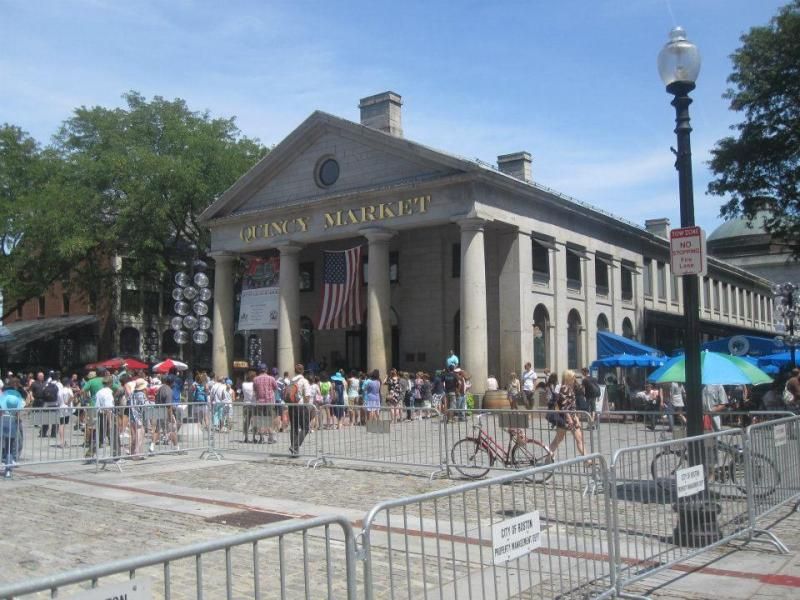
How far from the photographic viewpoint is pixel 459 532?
19.0 feet

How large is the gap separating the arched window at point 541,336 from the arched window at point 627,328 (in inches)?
349

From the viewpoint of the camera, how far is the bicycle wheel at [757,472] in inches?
347

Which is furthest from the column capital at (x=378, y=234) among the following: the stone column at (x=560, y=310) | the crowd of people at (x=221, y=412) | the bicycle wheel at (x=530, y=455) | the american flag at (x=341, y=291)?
the bicycle wheel at (x=530, y=455)

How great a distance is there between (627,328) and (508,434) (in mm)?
30257

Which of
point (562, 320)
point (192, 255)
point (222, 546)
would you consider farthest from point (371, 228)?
point (222, 546)

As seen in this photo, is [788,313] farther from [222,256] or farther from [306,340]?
[222,256]

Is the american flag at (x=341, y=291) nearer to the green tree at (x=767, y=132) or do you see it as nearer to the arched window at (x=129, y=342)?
the green tree at (x=767, y=132)

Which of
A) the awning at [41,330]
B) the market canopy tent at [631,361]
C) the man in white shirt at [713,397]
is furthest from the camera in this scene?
the awning at [41,330]

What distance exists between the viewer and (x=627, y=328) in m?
42.4

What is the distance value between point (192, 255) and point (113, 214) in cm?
512

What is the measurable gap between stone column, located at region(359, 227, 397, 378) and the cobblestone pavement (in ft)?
54.9

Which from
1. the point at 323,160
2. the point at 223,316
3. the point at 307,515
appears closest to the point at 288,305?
the point at 223,316

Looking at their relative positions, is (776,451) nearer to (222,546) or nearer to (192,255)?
(222,546)

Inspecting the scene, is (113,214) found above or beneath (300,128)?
beneath
